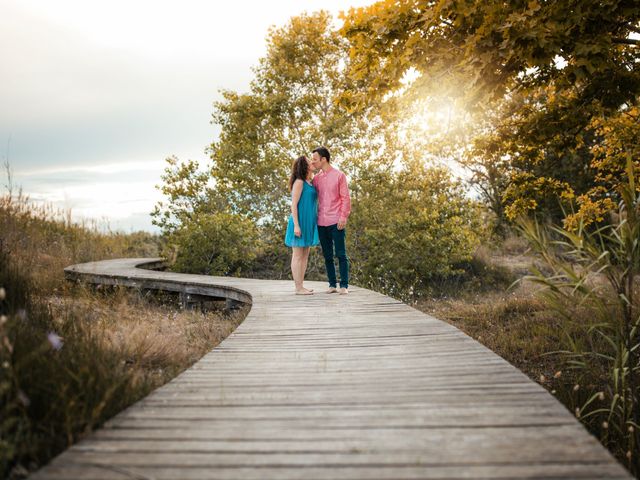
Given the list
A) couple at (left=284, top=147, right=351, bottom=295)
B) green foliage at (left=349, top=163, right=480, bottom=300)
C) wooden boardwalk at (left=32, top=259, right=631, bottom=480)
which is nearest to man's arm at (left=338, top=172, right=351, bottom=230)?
couple at (left=284, top=147, right=351, bottom=295)

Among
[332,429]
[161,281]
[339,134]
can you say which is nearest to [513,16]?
[332,429]

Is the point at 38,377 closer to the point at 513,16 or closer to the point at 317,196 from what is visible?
the point at 317,196

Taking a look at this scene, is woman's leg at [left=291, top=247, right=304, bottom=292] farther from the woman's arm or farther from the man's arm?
the man's arm

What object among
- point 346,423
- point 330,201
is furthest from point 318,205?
point 346,423

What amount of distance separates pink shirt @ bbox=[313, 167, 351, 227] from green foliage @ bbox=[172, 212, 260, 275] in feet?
18.1

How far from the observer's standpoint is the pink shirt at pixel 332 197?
651 centimetres

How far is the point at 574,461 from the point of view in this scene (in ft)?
6.20

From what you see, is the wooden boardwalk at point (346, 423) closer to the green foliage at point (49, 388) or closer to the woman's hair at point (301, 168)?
the green foliage at point (49, 388)

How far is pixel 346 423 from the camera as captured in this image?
2301mm

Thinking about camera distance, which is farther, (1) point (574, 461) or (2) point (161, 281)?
(2) point (161, 281)

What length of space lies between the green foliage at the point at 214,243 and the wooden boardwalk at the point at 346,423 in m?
8.19

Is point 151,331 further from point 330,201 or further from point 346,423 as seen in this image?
point 346,423

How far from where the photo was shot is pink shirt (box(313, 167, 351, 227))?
651 centimetres

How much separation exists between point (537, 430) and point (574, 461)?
0.30 m
